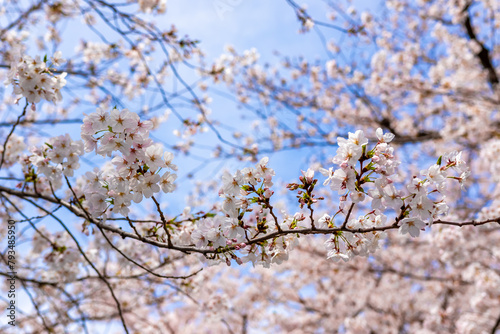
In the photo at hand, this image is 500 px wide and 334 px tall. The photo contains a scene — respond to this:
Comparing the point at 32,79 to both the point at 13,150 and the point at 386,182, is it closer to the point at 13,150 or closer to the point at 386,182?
the point at 13,150

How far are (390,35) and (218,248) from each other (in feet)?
28.9

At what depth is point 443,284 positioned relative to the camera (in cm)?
755

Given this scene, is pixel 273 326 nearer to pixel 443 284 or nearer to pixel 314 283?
pixel 314 283

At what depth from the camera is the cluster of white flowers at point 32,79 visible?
1.74m

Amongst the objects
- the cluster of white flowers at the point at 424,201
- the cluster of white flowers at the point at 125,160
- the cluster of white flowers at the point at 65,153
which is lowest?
the cluster of white flowers at the point at 424,201

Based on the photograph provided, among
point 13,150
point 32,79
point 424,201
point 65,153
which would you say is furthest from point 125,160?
point 13,150

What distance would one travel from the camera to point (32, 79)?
1766mm

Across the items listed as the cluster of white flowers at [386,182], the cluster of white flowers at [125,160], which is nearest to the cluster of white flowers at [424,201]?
the cluster of white flowers at [386,182]

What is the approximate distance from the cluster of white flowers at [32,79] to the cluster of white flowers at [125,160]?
1.82 feet

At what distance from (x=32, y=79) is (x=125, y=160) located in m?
0.81

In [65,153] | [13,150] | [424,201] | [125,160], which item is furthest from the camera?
[13,150]

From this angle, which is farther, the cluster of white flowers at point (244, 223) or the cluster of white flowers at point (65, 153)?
the cluster of white flowers at point (65, 153)

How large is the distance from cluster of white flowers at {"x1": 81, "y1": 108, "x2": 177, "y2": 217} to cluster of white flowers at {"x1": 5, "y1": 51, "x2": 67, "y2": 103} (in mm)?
554

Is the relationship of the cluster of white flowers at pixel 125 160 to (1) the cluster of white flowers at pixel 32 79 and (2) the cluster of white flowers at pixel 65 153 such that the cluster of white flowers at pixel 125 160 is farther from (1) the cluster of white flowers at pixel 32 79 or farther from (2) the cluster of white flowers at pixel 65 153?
(1) the cluster of white flowers at pixel 32 79
